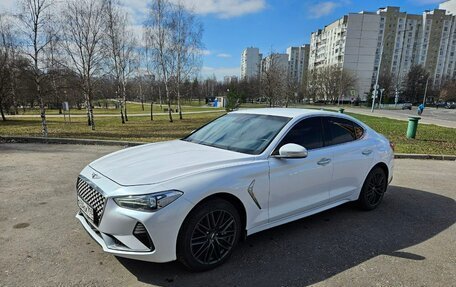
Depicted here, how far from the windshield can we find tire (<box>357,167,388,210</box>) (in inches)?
73.5

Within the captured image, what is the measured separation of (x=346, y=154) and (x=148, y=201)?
9.38 feet

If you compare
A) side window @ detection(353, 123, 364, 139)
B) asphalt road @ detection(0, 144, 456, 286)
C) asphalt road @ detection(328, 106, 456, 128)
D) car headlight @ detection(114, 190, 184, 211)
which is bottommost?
asphalt road @ detection(0, 144, 456, 286)

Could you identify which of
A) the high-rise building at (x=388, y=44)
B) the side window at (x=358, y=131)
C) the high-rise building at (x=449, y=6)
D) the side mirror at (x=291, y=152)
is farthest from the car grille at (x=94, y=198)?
the high-rise building at (x=449, y=6)

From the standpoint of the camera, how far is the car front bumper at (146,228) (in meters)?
2.50

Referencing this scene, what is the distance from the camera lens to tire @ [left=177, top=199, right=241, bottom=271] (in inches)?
106

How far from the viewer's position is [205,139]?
3.98 m

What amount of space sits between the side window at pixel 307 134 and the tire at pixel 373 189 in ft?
4.22

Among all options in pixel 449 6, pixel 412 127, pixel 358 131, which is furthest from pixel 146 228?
pixel 449 6

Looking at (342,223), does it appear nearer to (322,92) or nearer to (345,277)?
(345,277)

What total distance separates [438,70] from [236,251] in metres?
138

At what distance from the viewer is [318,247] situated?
3.40 m

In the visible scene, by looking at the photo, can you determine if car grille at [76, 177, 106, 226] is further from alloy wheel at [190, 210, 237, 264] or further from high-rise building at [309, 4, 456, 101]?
high-rise building at [309, 4, 456, 101]

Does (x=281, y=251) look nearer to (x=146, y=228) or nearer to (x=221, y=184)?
(x=221, y=184)

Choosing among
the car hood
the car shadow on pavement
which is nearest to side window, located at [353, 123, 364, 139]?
the car shadow on pavement
